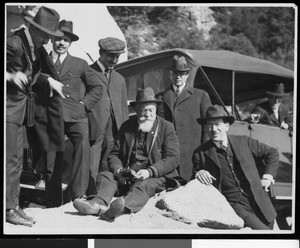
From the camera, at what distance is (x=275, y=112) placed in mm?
6168

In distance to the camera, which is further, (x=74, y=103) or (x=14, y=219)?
(x=74, y=103)

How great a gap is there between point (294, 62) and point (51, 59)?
213 centimetres

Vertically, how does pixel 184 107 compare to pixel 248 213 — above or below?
above

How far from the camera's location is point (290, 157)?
6070 mm

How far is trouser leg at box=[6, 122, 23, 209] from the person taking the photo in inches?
230

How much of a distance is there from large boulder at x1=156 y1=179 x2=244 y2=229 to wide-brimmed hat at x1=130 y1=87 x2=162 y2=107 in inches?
31.7

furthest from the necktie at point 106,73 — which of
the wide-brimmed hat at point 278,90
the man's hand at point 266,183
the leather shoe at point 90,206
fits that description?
the man's hand at point 266,183

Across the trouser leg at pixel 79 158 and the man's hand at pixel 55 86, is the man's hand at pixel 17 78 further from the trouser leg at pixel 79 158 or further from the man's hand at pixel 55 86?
the trouser leg at pixel 79 158

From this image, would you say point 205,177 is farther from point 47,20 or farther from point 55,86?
point 47,20

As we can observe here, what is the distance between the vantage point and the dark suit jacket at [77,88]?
599cm

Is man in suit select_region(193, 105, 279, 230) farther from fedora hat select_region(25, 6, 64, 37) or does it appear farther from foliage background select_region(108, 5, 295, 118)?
fedora hat select_region(25, 6, 64, 37)

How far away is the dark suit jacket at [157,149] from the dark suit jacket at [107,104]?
0.36ft

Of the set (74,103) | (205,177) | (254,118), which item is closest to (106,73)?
(74,103)

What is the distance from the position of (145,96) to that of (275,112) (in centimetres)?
118
